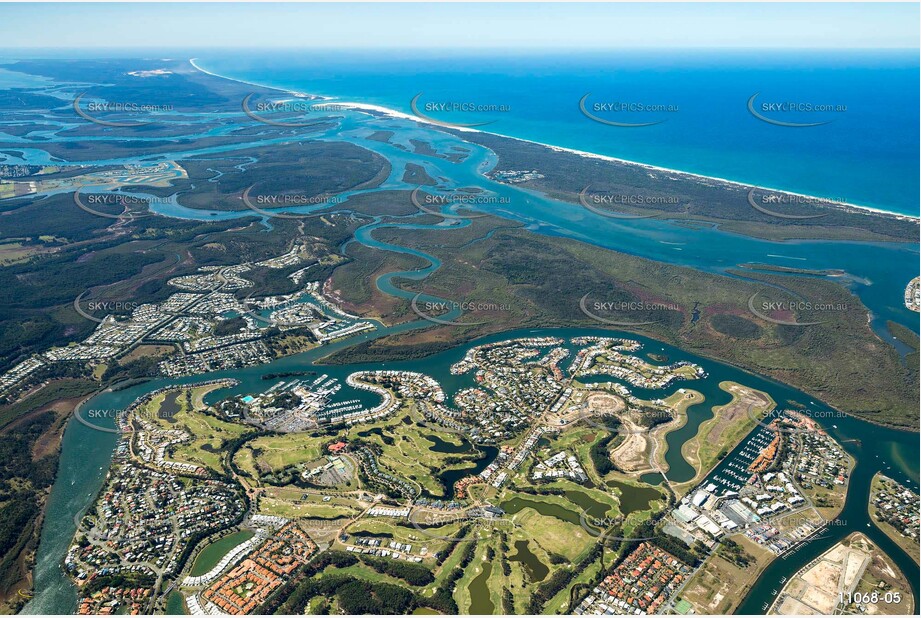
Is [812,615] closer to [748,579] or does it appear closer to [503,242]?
[748,579]

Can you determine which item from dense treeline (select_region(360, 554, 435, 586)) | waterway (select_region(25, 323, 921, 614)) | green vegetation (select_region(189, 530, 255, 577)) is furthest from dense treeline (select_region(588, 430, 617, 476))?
green vegetation (select_region(189, 530, 255, 577))

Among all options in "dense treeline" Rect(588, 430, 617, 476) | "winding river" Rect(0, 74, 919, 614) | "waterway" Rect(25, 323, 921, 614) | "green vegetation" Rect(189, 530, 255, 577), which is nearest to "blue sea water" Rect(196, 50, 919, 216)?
"winding river" Rect(0, 74, 919, 614)

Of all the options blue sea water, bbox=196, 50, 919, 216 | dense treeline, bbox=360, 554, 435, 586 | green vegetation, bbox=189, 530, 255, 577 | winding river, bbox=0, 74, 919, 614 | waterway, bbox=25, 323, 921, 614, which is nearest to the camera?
dense treeline, bbox=360, 554, 435, 586

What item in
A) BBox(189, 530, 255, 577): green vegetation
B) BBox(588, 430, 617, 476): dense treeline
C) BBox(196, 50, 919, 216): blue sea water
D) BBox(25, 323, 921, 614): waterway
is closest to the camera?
BBox(25, 323, 921, 614): waterway

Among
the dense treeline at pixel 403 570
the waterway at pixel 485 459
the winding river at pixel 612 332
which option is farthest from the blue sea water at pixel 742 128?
the dense treeline at pixel 403 570

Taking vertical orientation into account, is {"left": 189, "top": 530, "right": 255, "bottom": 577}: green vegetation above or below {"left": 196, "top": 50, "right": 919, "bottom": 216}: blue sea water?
below

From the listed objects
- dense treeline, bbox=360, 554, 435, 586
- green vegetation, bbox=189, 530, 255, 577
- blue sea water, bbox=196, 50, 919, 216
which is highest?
blue sea water, bbox=196, 50, 919, 216

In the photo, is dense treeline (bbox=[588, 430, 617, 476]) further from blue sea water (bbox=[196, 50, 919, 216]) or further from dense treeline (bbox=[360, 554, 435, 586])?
blue sea water (bbox=[196, 50, 919, 216])

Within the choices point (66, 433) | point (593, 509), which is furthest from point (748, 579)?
point (66, 433)

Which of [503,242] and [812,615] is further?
[503,242]

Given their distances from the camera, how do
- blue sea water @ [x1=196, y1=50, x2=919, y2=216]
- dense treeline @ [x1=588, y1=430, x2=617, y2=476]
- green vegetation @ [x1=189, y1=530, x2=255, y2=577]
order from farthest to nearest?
blue sea water @ [x1=196, y1=50, x2=919, y2=216], dense treeline @ [x1=588, y1=430, x2=617, y2=476], green vegetation @ [x1=189, y1=530, x2=255, y2=577]

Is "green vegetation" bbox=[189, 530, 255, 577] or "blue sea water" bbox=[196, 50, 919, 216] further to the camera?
"blue sea water" bbox=[196, 50, 919, 216]
